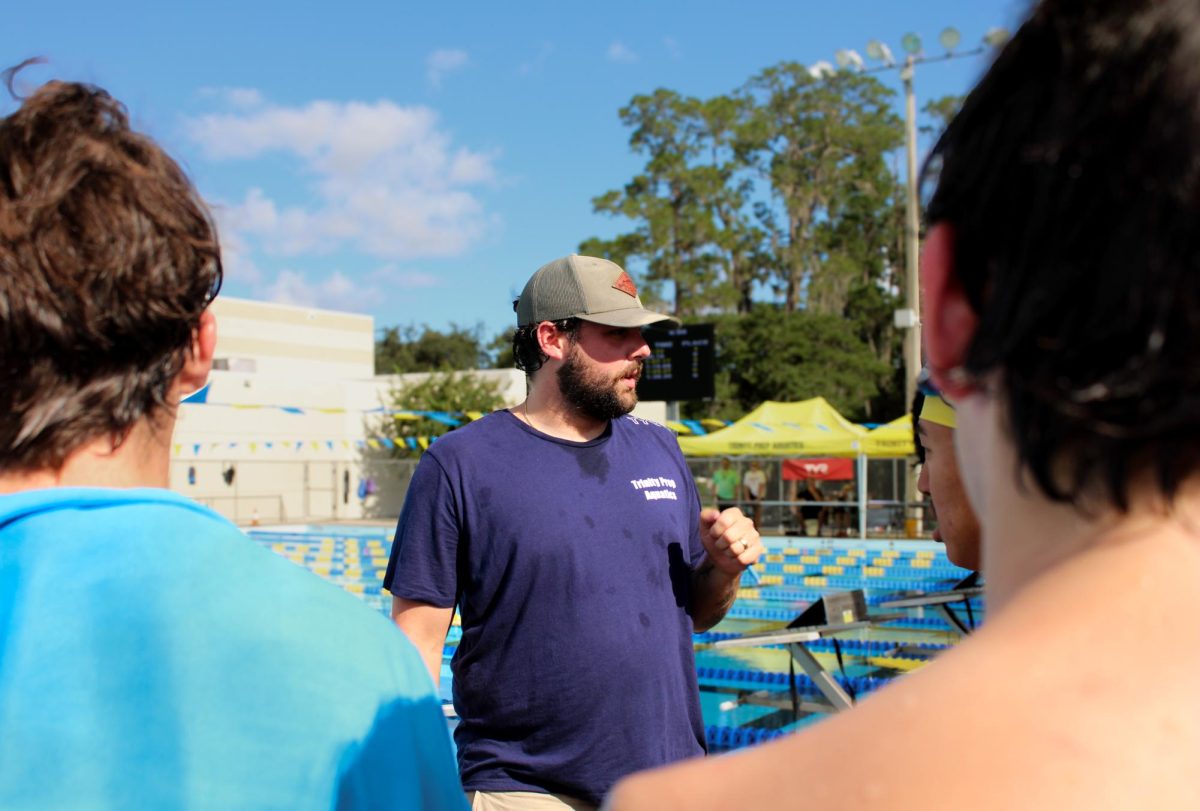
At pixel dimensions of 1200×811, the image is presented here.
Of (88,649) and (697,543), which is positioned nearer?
(88,649)

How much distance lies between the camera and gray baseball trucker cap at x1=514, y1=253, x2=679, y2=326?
2.81 m

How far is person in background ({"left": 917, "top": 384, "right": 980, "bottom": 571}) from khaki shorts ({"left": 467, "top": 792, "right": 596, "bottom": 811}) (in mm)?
1045

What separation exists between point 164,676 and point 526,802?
4.93 ft

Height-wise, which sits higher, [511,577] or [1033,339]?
[1033,339]

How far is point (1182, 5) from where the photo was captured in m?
0.63

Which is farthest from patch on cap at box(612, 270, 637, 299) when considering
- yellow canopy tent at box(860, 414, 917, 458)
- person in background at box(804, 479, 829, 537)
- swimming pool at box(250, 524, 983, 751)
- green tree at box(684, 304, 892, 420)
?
green tree at box(684, 304, 892, 420)

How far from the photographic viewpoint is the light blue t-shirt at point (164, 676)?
3.19ft

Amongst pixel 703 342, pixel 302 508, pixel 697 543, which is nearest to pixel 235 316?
pixel 302 508

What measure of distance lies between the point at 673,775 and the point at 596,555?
6.03ft

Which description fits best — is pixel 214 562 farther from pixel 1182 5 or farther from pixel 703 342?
pixel 703 342

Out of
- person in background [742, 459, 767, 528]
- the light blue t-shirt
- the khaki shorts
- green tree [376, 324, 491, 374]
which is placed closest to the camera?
the light blue t-shirt

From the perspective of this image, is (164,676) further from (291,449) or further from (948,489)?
(291,449)

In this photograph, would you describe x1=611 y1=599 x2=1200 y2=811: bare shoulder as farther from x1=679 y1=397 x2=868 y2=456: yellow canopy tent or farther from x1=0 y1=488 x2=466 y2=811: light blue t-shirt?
x1=679 y1=397 x2=868 y2=456: yellow canopy tent

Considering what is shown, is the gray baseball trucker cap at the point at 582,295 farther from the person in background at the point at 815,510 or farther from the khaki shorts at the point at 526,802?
the person in background at the point at 815,510
